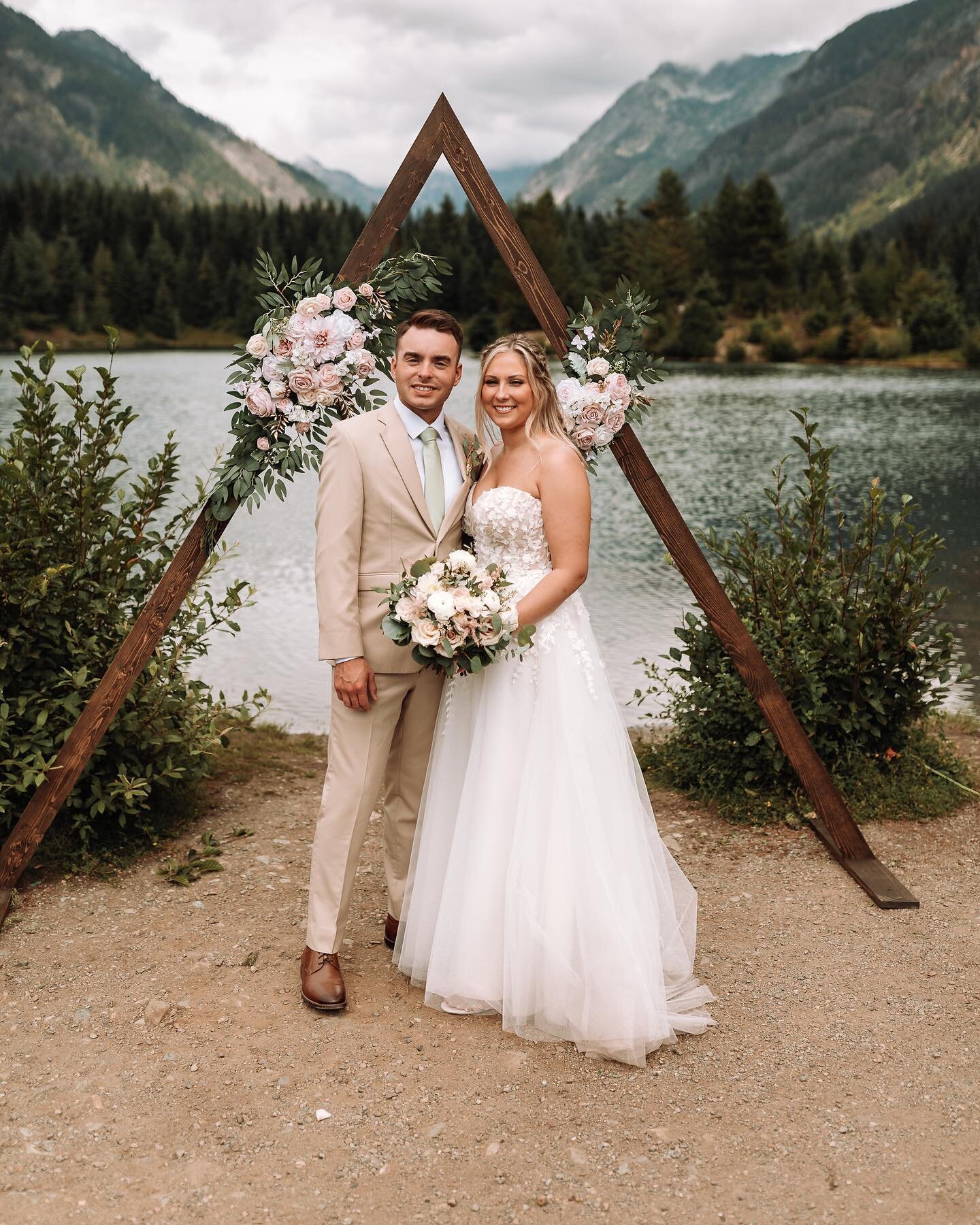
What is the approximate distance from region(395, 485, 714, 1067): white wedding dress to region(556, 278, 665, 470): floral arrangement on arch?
616 millimetres

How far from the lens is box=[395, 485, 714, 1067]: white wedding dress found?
3824 millimetres

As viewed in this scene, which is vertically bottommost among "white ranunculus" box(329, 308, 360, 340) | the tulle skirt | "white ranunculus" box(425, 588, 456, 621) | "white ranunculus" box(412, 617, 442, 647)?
the tulle skirt

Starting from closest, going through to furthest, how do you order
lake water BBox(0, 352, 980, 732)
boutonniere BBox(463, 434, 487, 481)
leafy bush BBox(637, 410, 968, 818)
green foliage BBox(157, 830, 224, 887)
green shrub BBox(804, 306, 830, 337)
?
1. boutonniere BBox(463, 434, 487, 481)
2. green foliage BBox(157, 830, 224, 887)
3. leafy bush BBox(637, 410, 968, 818)
4. lake water BBox(0, 352, 980, 732)
5. green shrub BBox(804, 306, 830, 337)

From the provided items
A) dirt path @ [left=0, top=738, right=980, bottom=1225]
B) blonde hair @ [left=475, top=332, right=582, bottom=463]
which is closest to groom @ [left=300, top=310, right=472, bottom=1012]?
blonde hair @ [left=475, top=332, right=582, bottom=463]

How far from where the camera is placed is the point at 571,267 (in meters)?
87.2

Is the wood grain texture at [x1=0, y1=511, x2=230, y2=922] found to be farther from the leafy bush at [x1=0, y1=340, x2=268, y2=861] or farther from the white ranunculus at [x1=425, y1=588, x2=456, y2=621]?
the white ranunculus at [x1=425, y1=588, x2=456, y2=621]

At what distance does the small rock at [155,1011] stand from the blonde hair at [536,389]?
2573mm

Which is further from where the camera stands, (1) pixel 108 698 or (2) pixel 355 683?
(1) pixel 108 698

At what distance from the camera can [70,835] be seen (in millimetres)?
5453

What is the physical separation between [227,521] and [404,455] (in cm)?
84

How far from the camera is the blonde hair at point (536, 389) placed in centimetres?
407

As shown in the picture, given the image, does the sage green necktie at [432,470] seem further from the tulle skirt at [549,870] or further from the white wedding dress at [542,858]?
the tulle skirt at [549,870]

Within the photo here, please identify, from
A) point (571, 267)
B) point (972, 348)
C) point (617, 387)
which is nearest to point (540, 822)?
point (617, 387)

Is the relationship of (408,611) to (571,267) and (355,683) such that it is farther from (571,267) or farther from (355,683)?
(571,267)
